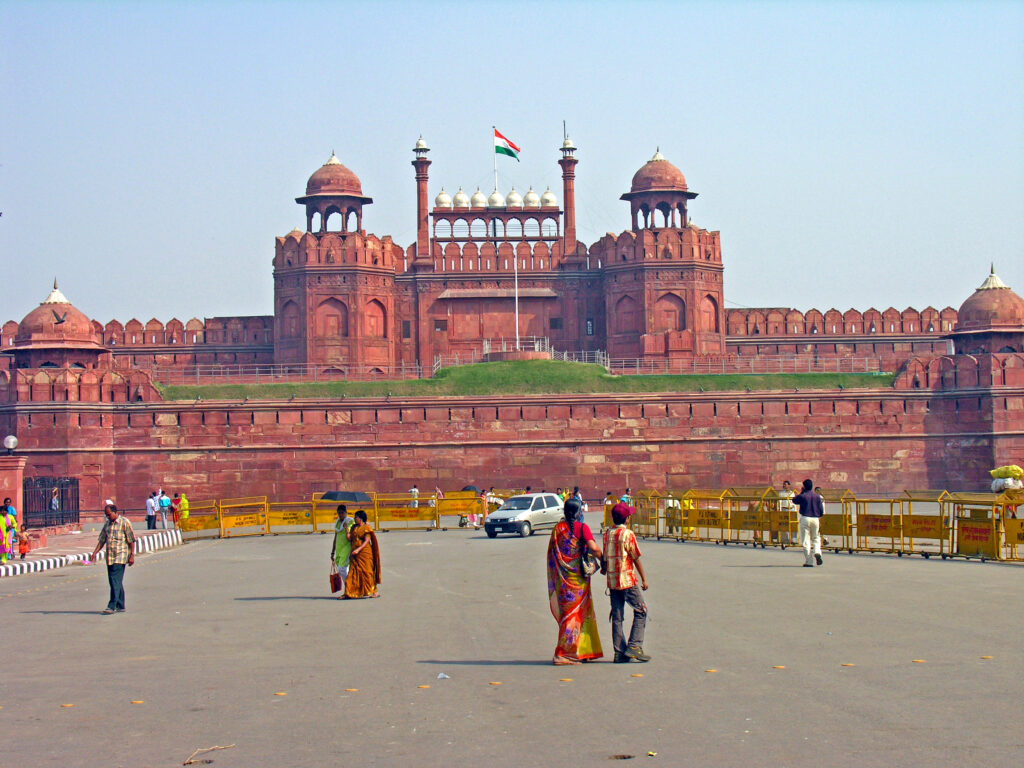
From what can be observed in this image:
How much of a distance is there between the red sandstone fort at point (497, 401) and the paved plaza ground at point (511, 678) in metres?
25.0

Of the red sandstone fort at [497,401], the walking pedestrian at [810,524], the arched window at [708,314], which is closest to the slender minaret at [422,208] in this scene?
the red sandstone fort at [497,401]

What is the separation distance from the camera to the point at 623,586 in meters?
10.6

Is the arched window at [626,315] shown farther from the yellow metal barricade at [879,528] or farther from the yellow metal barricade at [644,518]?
the yellow metal barricade at [879,528]

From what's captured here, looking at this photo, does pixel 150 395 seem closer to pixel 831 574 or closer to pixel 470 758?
pixel 831 574

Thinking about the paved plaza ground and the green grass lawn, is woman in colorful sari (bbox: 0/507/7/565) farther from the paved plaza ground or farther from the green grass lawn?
the green grass lawn

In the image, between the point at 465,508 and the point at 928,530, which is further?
the point at 465,508

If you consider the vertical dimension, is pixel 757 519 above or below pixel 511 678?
above

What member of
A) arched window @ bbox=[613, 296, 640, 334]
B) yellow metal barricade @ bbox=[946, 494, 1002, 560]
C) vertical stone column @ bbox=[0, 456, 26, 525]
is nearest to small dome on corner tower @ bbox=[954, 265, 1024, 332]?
arched window @ bbox=[613, 296, 640, 334]

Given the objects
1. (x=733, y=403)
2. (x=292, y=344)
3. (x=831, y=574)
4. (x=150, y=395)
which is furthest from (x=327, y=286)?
(x=831, y=574)

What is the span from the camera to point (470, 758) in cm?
741

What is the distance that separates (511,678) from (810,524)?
33.0 ft

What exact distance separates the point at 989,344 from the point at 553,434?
16.4 meters

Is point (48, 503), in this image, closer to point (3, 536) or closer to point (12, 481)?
point (12, 481)

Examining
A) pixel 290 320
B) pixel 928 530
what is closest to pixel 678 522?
pixel 928 530
